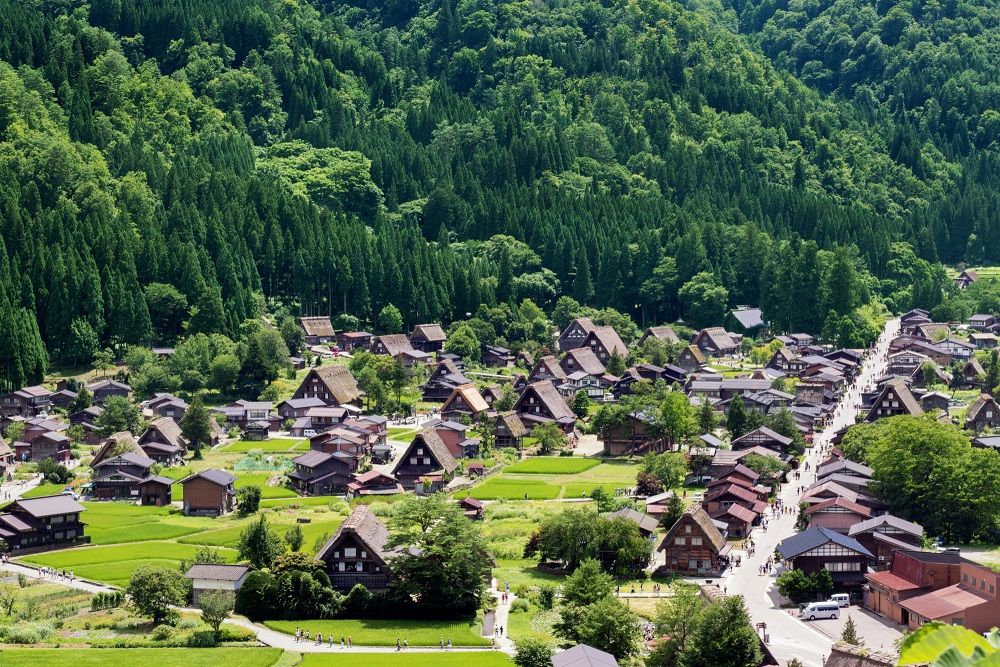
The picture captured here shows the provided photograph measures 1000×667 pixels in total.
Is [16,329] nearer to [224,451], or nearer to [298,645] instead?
[224,451]

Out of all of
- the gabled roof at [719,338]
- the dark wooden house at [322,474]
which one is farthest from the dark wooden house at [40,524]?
the gabled roof at [719,338]

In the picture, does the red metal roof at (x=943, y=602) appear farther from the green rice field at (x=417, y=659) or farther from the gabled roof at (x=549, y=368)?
the gabled roof at (x=549, y=368)

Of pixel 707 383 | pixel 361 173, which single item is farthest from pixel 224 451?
pixel 361 173

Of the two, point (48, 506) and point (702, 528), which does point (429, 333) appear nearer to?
point (48, 506)

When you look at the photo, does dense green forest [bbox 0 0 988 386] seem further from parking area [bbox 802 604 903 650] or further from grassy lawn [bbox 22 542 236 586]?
parking area [bbox 802 604 903 650]

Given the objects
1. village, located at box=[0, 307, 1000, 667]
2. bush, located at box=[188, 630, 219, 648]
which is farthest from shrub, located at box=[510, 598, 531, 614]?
bush, located at box=[188, 630, 219, 648]

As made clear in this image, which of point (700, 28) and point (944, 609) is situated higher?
point (700, 28)

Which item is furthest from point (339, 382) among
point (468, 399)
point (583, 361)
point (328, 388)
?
point (583, 361)

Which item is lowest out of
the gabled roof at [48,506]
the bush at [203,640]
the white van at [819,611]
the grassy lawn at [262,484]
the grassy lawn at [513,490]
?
the grassy lawn at [513,490]
